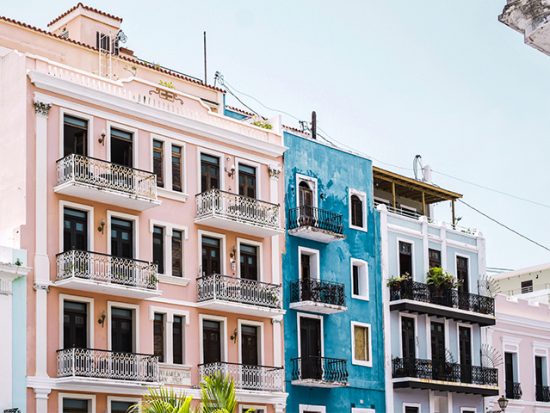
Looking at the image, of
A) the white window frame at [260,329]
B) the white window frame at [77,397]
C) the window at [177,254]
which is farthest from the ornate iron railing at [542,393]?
the white window frame at [77,397]

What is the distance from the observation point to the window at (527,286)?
58969mm

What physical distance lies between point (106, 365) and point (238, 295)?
5.84m

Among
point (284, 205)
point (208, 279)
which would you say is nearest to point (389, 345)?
point (284, 205)

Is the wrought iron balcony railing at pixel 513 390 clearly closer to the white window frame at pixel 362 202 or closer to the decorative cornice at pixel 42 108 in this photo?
the white window frame at pixel 362 202

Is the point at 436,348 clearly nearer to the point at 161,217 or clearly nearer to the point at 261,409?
the point at 261,409

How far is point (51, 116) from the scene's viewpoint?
3112cm

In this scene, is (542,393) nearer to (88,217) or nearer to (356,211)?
(356,211)

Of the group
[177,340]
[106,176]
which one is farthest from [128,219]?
[177,340]

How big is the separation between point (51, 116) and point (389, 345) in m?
16.2

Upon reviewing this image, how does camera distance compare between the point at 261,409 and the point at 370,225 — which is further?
the point at 370,225

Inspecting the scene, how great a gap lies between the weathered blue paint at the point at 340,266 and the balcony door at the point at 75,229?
844cm

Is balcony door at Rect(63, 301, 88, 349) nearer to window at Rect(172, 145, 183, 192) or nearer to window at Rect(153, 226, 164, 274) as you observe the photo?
Answer: window at Rect(153, 226, 164, 274)

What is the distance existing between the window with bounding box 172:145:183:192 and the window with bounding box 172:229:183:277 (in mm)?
1435

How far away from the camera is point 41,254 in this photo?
30.2 meters
